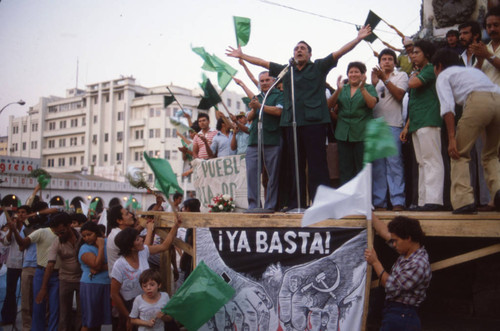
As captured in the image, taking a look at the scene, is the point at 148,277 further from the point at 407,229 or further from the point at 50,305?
the point at 50,305

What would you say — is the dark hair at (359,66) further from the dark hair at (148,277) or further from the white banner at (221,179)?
the dark hair at (148,277)

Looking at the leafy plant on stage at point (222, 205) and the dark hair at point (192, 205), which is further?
the dark hair at point (192, 205)

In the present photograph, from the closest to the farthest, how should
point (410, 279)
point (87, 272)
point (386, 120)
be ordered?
point (410, 279), point (386, 120), point (87, 272)

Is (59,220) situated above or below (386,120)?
below

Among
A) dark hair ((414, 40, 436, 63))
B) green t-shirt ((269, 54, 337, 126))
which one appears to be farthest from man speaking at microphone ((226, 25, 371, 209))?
dark hair ((414, 40, 436, 63))

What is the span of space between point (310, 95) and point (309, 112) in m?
0.23

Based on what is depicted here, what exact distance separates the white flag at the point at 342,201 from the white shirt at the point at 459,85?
48.2 inches

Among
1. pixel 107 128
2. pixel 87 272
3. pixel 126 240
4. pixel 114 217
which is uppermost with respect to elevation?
pixel 107 128

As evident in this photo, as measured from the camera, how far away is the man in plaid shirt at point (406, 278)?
425 cm

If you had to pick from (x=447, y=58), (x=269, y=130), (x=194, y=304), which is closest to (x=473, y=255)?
(x=447, y=58)

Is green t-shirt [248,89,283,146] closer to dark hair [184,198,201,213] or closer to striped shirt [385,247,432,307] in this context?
dark hair [184,198,201,213]

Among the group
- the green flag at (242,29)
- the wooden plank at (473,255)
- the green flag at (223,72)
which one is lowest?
the wooden plank at (473,255)

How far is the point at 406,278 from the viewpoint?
4242 millimetres

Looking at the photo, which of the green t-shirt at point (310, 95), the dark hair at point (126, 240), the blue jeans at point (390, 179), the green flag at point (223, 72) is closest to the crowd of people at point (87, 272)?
the dark hair at point (126, 240)
